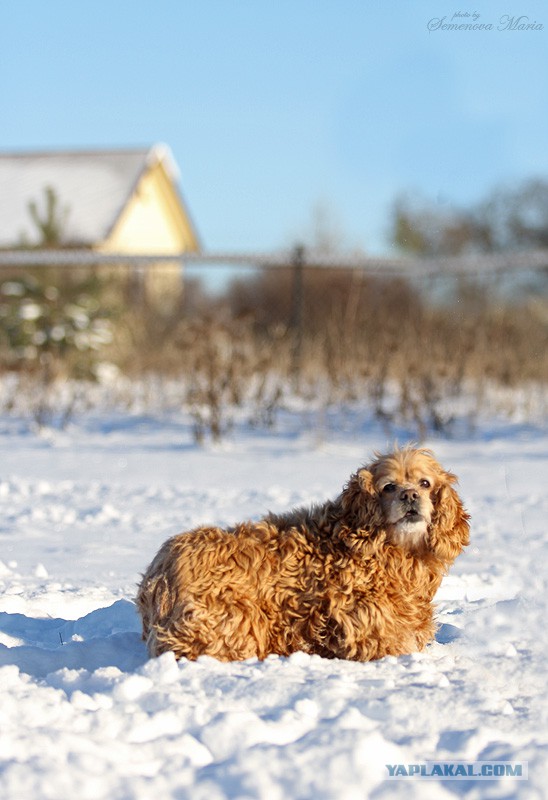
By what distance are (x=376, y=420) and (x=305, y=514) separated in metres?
7.59

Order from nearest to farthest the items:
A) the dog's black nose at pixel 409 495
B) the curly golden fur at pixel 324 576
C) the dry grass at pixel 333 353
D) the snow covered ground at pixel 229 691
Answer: the snow covered ground at pixel 229 691 < the curly golden fur at pixel 324 576 < the dog's black nose at pixel 409 495 < the dry grass at pixel 333 353

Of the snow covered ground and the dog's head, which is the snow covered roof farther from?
the dog's head

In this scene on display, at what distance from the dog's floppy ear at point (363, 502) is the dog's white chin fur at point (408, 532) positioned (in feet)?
0.25

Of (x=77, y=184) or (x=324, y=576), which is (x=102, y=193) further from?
A: (x=324, y=576)

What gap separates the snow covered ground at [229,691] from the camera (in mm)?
2836

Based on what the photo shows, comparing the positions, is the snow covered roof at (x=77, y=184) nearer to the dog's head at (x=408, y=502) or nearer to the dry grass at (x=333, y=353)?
the dry grass at (x=333, y=353)

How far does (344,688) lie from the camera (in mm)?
3518

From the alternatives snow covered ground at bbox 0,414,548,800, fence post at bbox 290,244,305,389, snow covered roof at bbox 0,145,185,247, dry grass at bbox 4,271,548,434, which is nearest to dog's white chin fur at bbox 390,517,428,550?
snow covered ground at bbox 0,414,548,800

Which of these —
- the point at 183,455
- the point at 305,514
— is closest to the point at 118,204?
the point at 183,455

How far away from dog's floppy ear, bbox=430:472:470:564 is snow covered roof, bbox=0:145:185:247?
23557 millimetres

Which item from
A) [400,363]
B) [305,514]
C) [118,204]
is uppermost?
[118,204]

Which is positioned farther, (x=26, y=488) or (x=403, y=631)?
(x=26, y=488)

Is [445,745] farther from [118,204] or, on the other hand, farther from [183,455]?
[118,204]

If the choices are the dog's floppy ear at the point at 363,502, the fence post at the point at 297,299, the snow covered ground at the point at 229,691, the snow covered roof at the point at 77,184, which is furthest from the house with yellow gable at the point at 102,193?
the dog's floppy ear at the point at 363,502
